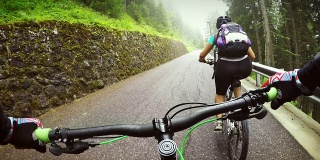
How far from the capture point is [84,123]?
541 cm

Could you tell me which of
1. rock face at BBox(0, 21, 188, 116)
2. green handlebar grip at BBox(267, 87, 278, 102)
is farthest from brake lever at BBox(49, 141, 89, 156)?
rock face at BBox(0, 21, 188, 116)

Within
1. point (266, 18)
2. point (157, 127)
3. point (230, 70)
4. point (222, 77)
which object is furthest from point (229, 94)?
point (266, 18)

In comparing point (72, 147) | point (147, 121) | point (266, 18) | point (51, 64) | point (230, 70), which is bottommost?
point (147, 121)

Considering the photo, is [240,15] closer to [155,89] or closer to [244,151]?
[155,89]

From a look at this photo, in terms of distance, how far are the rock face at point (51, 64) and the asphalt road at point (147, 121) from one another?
0.52m

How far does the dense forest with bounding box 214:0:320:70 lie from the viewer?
2172 cm

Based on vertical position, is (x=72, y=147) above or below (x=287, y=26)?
above

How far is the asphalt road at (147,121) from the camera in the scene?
A: 3631 mm

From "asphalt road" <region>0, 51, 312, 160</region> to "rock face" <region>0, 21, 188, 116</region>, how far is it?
0.52m

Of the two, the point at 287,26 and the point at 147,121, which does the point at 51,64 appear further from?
the point at 287,26

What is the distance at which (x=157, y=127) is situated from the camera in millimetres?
1046

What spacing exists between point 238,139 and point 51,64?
602cm

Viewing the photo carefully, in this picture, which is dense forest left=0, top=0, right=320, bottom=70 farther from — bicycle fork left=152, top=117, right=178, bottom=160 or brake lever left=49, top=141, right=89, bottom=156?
bicycle fork left=152, top=117, right=178, bottom=160

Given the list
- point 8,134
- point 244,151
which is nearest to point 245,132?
point 244,151
